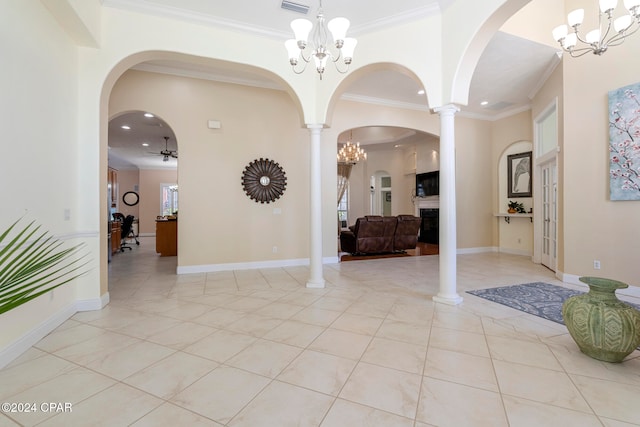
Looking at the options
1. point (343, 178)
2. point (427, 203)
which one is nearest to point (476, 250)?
point (427, 203)

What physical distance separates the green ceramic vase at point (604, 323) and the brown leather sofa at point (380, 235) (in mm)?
4365

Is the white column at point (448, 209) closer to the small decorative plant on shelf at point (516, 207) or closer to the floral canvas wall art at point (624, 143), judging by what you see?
the floral canvas wall art at point (624, 143)

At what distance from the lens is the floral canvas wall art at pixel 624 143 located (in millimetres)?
3637

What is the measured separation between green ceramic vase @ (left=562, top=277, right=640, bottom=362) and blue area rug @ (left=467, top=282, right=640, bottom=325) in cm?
83

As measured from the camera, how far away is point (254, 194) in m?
5.50

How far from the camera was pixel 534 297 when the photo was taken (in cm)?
376

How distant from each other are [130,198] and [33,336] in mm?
11573

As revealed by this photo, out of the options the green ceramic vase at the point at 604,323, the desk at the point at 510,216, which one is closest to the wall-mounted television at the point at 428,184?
the desk at the point at 510,216

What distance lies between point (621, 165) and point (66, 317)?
6783 mm

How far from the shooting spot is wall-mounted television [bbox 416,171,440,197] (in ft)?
30.1

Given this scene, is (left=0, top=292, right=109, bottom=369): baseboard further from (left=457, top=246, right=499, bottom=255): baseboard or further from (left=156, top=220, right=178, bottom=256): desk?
(left=457, top=246, right=499, bottom=255): baseboard

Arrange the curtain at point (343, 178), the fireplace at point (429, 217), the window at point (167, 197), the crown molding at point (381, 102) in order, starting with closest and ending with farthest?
the crown molding at point (381, 102)
the fireplace at point (429, 217)
the curtain at point (343, 178)
the window at point (167, 197)

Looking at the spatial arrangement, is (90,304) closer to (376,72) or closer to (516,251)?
(376,72)

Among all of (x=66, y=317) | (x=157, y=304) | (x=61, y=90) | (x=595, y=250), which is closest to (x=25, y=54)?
(x=61, y=90)
